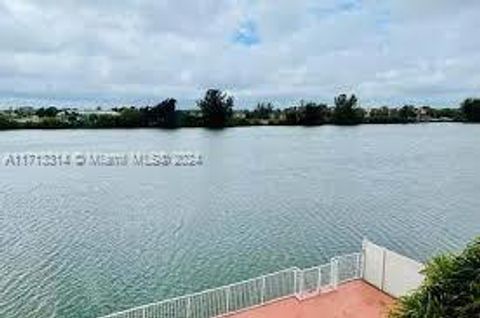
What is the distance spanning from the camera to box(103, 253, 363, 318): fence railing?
16031 millimetres

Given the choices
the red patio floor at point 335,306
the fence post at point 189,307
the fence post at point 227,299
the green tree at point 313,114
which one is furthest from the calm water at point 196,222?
the green tree at point 313,114

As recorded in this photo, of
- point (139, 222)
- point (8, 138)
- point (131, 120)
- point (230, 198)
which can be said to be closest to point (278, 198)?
point (230, 198)

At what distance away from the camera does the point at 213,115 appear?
407ft

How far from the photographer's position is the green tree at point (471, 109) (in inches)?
5354

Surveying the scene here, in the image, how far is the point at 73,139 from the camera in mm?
91188

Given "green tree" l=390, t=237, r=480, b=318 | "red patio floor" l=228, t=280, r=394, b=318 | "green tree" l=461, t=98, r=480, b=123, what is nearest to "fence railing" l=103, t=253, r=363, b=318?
"red patio floor" l=228, t=280, r=394, b=318

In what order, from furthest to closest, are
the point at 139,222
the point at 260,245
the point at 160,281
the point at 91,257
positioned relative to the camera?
the point at 139,222, the point at 260,245, the point at 91,257, the point at 160,281

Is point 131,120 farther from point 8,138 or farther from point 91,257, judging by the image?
point 91,257

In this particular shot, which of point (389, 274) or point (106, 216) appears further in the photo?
point (106, 216)

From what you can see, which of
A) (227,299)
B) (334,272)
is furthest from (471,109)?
(227,299)

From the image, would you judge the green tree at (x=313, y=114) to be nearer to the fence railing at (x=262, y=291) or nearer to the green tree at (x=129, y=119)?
the green tree at (x=129, y=119)

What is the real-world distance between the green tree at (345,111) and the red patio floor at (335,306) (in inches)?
4562

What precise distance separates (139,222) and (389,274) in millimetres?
17210

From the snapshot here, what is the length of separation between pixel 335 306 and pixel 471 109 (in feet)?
436
